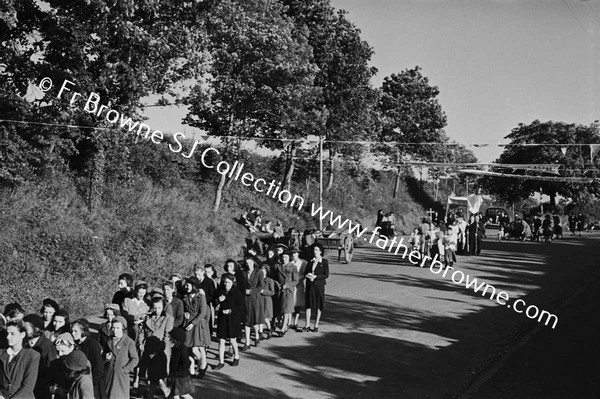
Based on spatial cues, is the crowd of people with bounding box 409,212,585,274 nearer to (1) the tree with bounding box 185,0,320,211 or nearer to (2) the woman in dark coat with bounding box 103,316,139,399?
(1) the tree with bounding box 185,0,320,211

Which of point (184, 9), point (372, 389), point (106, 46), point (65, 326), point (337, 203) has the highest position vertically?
point (184, 9)

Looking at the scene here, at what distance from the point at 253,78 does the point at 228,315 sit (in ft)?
56.0

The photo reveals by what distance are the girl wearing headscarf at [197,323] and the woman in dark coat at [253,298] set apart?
1.43 meters

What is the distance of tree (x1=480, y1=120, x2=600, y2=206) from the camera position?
57.5m

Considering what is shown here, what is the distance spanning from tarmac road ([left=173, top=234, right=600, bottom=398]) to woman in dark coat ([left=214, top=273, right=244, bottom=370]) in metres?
0.29

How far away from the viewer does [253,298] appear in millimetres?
11641

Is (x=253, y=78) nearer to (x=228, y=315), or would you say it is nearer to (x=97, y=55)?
(x=97, y=55)

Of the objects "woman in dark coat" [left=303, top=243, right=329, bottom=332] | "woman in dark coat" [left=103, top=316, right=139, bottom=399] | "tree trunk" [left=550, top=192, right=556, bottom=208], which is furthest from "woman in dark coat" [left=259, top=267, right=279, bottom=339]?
"tree trunk" [left=550, top=192, right=556, bottom=208]

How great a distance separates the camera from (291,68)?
2600 cm

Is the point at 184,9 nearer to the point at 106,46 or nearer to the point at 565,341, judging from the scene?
the point at 106,46

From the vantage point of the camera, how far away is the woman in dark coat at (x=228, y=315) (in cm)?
1048

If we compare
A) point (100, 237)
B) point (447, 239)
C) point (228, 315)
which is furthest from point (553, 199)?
point (228, 315)

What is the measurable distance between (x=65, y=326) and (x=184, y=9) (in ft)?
46.3

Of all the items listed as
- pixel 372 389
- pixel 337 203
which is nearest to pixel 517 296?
pixel 372 389
